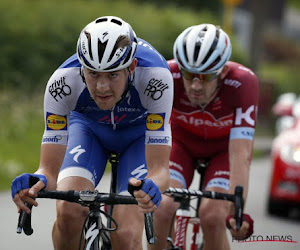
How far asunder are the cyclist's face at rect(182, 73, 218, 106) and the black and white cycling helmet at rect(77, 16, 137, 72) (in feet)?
3.48

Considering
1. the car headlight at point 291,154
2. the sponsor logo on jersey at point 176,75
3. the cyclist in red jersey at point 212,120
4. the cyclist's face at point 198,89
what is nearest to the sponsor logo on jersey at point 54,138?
the cyclist in red jersey at point 212,120

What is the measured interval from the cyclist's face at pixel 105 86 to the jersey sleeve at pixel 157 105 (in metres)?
0.30

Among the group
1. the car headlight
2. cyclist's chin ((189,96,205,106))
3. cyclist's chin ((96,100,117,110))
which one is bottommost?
cyclist's chin ((96,100,117,110))

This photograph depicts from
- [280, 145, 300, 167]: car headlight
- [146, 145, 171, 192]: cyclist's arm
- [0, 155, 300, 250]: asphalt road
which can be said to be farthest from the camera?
[280, 145, 300, 167]: car headlight

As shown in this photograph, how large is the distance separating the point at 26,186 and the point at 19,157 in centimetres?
939

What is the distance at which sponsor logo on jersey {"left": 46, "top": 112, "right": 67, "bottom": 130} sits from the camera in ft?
17.5

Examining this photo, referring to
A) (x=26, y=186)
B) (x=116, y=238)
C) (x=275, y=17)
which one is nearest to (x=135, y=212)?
(x=116, y=238)

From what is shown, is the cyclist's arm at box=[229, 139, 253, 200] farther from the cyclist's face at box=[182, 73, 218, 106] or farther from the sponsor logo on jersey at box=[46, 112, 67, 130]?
the sponsor logo on jersey at box=[46, 112, 67, 130]

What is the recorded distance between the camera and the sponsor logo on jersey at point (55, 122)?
17.5 ft

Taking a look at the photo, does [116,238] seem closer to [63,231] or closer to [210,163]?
[63,231]

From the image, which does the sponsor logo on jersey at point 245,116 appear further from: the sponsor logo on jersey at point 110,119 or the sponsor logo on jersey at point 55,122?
the sponsor logo on jersey at point 55,122

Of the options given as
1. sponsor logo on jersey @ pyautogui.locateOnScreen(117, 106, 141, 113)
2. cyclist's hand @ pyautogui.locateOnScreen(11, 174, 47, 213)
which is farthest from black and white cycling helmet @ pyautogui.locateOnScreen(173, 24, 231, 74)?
cyclist's hand @ pyautogui.locateOnScreen(11, 174, 47, 213)

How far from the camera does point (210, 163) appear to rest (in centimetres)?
676

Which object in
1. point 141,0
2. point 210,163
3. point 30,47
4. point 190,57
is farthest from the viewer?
point 141,0
